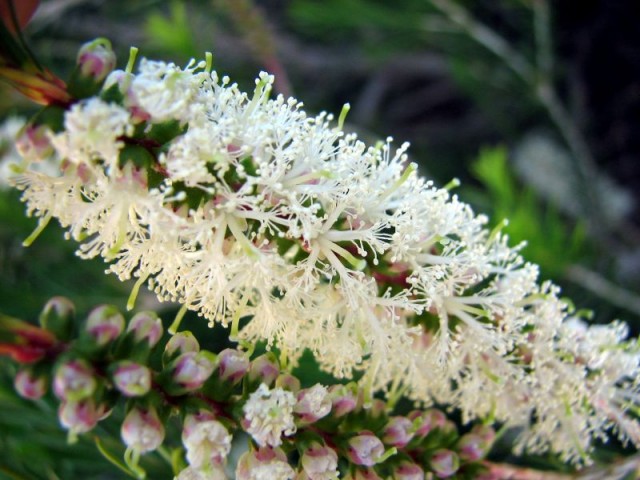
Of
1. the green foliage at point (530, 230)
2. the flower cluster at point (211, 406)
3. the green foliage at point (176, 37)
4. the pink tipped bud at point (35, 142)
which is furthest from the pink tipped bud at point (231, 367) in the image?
the green foliage at point (176, 37)

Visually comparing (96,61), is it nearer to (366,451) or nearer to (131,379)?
(131,379)

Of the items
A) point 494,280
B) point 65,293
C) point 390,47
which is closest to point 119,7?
point 390,47

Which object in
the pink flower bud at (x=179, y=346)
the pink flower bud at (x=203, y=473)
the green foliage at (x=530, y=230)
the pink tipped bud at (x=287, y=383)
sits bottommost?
the pink flower bud at (x=203, y=473)

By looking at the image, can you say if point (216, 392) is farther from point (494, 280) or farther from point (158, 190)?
point (494, 280)

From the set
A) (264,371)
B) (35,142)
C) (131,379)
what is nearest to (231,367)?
(264,371)

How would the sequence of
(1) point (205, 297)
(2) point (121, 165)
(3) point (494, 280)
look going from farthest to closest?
1. (3) point (494, 280)
2. (1) point (205, 297)
3. (2) point (121, 165)

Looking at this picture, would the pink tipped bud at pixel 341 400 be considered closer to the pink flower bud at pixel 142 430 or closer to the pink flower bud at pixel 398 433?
the pink flower bud at pixel 398 433

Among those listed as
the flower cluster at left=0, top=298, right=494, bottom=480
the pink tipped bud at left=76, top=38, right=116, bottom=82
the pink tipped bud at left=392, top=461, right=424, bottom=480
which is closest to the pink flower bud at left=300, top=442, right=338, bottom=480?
the flower cluster at left=0, top=298, right=494, bottom=480
